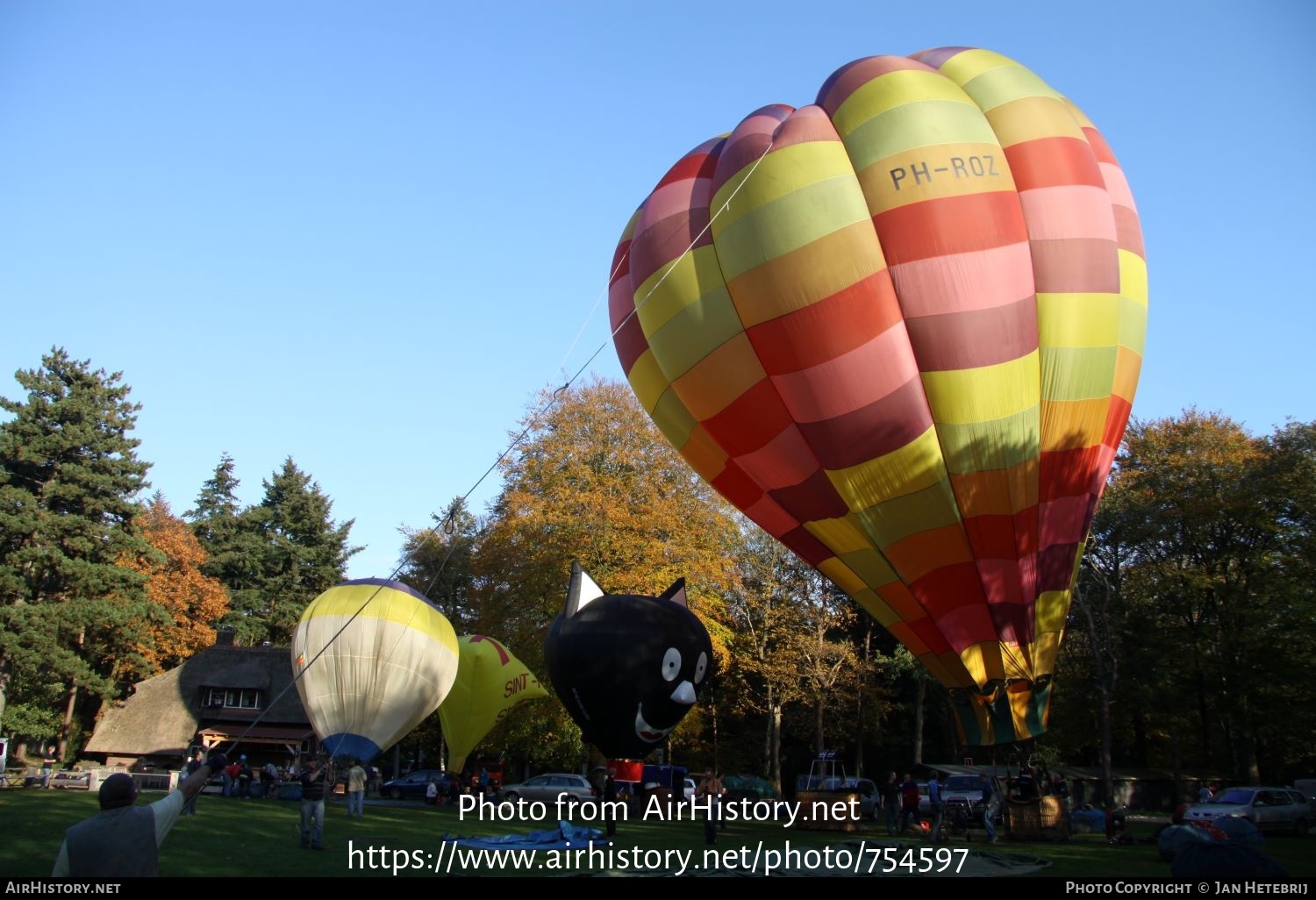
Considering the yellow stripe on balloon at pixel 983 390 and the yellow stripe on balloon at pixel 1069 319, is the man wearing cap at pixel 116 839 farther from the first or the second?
the yellow stripe on balloon at pixel 1069 319

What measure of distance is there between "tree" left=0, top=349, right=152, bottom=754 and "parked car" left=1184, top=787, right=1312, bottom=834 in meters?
34.1

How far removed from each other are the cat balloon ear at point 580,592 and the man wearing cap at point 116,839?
845 centimetres

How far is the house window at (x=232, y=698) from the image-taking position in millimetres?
36000

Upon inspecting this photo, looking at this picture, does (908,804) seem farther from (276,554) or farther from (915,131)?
(276,554)

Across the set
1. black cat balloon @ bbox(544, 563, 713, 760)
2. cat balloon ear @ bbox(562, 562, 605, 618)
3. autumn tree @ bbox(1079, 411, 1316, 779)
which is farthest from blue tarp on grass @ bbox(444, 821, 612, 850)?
autumn tree @ bbox(1079, 411, 1316, 779)

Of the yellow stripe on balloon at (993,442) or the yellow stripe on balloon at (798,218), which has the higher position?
the yellow stripe on balloon at (798,218)

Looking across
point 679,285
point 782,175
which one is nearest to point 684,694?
point 679,285

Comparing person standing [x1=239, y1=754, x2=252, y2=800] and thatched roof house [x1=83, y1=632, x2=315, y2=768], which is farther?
thatched roof house [x1=83, y1=632, x2=315, y2=768]

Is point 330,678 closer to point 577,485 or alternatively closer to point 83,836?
point 577,485

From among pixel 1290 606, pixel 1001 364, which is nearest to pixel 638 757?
pixel 1001 364

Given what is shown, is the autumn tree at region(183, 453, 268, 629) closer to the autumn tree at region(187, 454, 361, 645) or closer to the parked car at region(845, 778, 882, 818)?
the autumn tree at region(187, 454, 361, 645)

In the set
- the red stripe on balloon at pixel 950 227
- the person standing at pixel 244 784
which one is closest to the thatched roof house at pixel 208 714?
the person standing at pixel 244 784

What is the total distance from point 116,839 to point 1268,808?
75.4ft

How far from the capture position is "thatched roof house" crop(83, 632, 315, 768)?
3388 centimetres
